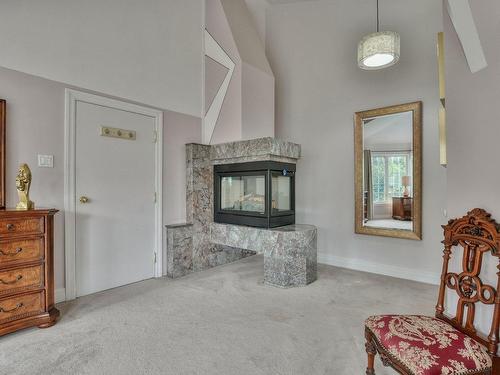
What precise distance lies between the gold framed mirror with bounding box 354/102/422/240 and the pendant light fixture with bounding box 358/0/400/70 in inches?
32.4

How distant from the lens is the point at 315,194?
4.28 meters

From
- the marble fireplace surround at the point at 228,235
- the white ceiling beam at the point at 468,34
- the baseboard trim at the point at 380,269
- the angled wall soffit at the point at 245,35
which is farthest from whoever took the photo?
the angled wall soffit at the point at 245,35

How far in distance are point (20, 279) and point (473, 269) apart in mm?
2936

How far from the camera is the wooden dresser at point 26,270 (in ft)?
6.88

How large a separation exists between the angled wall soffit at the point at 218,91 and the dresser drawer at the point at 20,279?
2.46 metres

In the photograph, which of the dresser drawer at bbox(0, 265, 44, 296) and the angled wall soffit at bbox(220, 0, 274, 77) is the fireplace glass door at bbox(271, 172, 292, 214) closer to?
the angled wall soffit at bbox(220, 0, 274, 77)

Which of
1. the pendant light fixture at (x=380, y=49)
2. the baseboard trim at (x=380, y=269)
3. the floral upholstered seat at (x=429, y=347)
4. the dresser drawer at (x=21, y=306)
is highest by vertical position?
the pendant light fixture at (x=380, y=49)

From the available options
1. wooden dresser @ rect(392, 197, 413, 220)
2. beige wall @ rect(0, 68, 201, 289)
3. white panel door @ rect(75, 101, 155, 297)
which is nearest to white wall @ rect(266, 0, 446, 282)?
wooden dresser @ rect(392, 197, 413, 220)

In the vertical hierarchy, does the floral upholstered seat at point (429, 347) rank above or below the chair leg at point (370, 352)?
above

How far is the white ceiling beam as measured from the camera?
136cm

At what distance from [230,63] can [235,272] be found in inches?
112

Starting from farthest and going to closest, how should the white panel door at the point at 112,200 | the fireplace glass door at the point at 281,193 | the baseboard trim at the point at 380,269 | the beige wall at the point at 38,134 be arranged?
the fireplace glass door at the point at 281,193
the baseboard trim at the point at 380,269
the white panel door at the point at 112,200
the beige wall at the point at 38,134

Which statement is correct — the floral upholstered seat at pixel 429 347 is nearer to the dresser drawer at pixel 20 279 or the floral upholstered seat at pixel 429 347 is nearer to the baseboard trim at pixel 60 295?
the dresser drawer at pixel 20 279

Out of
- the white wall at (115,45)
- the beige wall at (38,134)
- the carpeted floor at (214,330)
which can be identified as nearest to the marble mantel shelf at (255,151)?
the white wall at (115,45)
